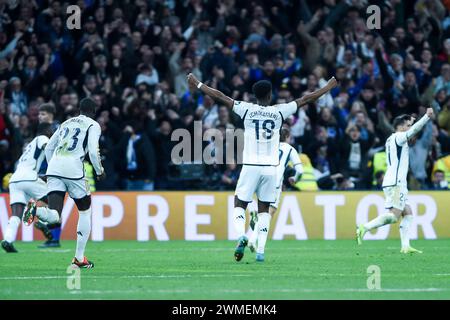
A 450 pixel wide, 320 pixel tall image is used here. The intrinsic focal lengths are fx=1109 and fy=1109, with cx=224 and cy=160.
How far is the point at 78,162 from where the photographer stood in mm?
15094

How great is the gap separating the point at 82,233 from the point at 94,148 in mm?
1136

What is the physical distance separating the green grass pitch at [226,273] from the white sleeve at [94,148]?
1.35m

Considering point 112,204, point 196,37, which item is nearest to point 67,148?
point 112,204

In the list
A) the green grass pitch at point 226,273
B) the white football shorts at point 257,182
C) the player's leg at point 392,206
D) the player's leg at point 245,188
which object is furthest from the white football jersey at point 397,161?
the player's leg at point 245,188

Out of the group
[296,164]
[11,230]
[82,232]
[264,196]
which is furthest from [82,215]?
[296,164]

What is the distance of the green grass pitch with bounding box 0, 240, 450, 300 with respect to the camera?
11305 millimetres

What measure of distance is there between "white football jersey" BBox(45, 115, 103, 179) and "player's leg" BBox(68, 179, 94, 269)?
123mm

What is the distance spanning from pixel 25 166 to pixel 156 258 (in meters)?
3.41

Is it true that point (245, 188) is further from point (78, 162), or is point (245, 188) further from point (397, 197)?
point (397, 197)

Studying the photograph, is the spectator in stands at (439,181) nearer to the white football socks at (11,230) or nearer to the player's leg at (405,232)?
the player's leg at (405,232)

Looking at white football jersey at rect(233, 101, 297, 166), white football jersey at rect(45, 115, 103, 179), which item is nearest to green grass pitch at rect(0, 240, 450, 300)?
white football jersey at rect(45, 115, 103, 179)

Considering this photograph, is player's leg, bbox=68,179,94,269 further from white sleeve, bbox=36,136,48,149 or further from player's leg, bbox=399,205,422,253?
player's leg, bbox=399,205,422,253
